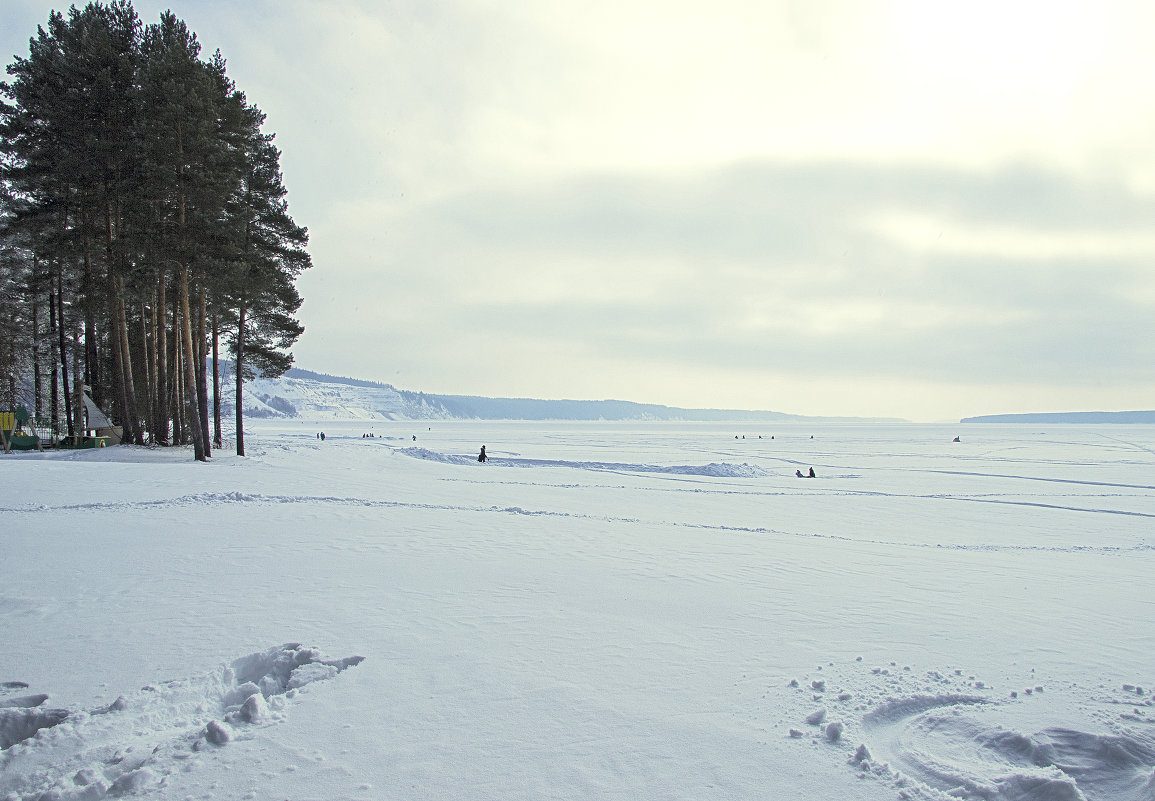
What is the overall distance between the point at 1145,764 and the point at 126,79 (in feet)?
95.4

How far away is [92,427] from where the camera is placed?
82.0 ft

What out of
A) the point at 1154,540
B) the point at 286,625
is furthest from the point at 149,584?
the point at 1154,540

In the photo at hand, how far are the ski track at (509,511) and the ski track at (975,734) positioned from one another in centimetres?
693

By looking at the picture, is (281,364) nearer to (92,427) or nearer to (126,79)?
(92,427)

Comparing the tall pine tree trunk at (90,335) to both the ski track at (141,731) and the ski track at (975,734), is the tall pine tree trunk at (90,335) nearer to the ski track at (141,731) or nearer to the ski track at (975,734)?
the ski track at (141,731)

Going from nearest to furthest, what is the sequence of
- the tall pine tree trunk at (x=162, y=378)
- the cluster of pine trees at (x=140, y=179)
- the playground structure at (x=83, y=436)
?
the cluster of pine trees at (x=140, y=179) → the playground structure at (x=83, y=436) → the tall pine tree trunk at (x=162, y=378)

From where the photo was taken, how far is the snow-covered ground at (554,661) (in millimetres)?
3285

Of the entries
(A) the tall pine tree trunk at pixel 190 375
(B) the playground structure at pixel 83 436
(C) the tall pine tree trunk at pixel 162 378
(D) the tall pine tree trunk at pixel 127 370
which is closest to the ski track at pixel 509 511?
(A) the tall pine tree trunk at pixel 190 375

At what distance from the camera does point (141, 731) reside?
11.7 feet

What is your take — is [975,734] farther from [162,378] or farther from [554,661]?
[162,378]

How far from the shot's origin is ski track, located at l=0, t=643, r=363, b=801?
3072 millimetres

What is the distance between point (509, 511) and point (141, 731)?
10.1 metres

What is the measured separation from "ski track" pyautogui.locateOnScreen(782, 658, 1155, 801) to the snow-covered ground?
0.02 meters

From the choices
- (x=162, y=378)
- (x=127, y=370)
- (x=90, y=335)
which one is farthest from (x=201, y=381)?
(x=90, y=335)
